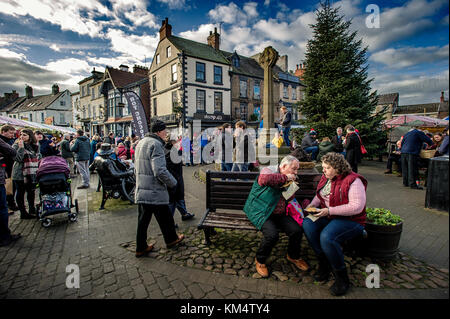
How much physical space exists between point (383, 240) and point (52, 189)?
611cm

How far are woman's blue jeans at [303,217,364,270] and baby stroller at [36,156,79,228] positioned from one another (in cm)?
477

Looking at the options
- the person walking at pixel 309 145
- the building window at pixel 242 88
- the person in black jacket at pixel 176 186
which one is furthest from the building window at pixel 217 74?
the person in black jacket at pixel 176 186

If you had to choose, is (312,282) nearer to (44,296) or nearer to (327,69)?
(44,296)

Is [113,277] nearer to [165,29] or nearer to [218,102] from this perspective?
[218,102]

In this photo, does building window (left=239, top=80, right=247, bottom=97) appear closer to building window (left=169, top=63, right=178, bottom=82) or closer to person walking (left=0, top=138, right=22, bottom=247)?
building window (left=169, top=63, right=178, bottom=82)

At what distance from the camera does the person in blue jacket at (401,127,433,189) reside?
259 inches

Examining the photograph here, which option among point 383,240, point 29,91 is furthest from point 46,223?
point 29,91

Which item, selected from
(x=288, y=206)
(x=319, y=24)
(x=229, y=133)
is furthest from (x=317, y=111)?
(x=288, y=206)

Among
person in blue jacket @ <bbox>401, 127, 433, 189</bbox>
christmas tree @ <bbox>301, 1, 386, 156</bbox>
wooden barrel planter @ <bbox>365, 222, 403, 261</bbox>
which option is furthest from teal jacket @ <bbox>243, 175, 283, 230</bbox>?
christmas tree @ <bbox>301, 1, 386, 156</bbox>

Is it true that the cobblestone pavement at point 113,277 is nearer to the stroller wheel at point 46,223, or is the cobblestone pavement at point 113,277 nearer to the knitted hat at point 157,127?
the stroller wheel at point 46,223

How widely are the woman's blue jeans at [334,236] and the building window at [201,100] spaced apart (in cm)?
2204

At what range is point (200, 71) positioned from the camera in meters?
23.5

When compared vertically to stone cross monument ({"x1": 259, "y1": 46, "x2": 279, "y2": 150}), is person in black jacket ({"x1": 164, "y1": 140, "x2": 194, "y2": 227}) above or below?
below
